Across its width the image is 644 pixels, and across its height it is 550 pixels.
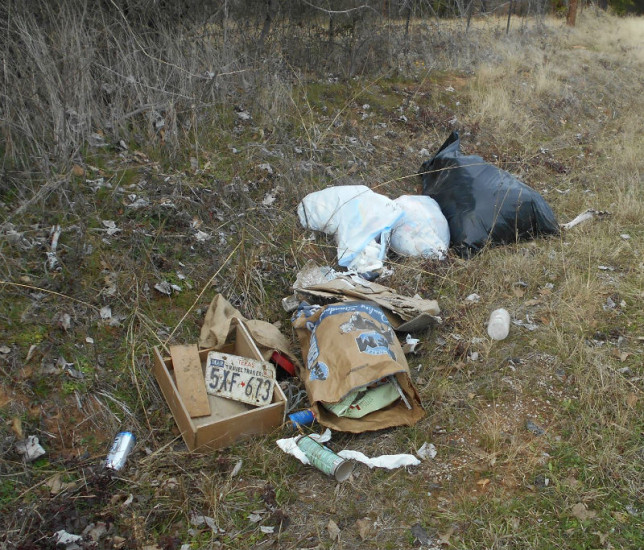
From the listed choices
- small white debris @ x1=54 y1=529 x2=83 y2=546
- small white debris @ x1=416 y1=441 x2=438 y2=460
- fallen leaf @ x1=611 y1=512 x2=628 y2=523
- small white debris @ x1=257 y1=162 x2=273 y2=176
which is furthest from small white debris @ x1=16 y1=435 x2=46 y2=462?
small white debris @ x1=257 y1=162 x2=273 y2=176

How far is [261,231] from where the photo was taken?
427 centimetres

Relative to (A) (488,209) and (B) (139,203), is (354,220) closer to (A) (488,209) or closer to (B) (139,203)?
(A) (488,209)

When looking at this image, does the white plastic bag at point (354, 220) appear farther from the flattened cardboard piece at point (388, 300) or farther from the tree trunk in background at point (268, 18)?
Answer: the tree trunk in background at point (268, 18)

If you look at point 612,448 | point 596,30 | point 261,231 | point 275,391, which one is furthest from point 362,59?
point 596,30

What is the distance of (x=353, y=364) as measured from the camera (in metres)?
2.99

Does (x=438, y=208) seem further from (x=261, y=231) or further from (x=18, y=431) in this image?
(x=18, y=431)

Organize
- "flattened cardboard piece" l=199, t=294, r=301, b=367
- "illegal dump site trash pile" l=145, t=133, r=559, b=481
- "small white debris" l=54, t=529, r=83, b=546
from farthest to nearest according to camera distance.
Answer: "flattened cardboard piece" l=199, t=294, r=301, b=367 < "illegal dump site trash pile" l=145, t=133, r=559, b=481 < "small white debris" l=54, t=529, r=83, b=546

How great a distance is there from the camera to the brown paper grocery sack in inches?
117

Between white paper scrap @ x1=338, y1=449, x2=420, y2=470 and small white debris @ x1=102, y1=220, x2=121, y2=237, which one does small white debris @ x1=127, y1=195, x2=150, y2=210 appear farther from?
white paper scrap @ x1=338, y1=449, x2=420, y2=470

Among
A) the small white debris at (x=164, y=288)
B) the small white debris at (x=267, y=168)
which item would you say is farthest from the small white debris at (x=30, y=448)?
the small white debris at (x=267, y=168)

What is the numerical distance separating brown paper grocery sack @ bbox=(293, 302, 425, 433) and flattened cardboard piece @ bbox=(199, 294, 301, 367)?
0.22 m

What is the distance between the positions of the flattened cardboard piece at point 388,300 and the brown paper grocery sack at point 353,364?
19 centimetres

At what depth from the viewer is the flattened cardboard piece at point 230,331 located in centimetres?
339

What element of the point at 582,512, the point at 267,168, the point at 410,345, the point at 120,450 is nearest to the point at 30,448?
the point at 120,450
